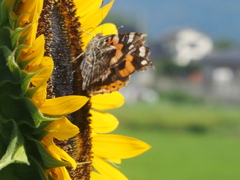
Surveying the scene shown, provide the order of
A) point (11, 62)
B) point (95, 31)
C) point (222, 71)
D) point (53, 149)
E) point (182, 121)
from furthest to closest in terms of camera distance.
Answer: point (222, 71) < point (182, 121) < point (95, 31) < point (53, 149) < point (11, 62)

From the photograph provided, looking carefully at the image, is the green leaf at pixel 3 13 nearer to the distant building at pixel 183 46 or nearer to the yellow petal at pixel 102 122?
the yellow petal at pixel 102 122

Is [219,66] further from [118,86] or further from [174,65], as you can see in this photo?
[118,86]

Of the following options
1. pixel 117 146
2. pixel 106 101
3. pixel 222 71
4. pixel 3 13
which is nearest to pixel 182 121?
pixel 222 71

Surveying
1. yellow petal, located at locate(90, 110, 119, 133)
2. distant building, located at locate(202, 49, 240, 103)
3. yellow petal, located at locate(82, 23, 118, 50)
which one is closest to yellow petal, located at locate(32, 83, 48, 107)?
yellow petal, located at locate(82, 23, 118, 50)

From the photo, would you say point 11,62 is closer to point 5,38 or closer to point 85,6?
point 5,38

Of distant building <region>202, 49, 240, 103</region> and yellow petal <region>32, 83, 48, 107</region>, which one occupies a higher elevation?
distant building <region>202, 49, 240, 103</region>

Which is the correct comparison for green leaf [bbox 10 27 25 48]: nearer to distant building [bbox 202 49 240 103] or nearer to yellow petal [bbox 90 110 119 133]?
yellow petal [bbox 90 110 119 133]

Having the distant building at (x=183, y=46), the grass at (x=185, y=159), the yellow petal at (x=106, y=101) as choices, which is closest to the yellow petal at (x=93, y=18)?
the yellow petal at (x=106, y=101)
